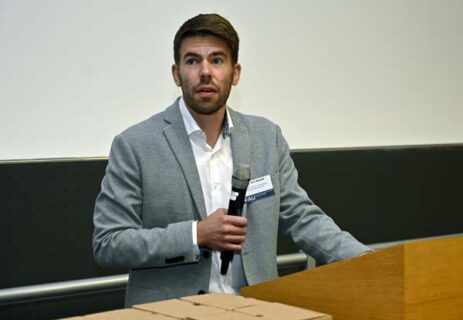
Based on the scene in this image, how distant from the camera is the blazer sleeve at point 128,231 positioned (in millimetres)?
2121

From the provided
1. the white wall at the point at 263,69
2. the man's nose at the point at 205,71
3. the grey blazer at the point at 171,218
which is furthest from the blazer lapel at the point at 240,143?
the white wall at the point at 263,69

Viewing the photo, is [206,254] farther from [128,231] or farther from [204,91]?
[204,91]

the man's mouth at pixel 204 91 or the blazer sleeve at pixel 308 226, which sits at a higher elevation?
the man's mouth at pixel 204 91

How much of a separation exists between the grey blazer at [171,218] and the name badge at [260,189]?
0.6 inches

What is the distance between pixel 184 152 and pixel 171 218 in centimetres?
21

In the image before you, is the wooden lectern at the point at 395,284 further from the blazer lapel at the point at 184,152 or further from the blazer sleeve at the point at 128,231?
the blazer lapel at the point at 184,152

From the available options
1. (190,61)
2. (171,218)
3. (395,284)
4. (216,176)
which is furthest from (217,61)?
(395,284)

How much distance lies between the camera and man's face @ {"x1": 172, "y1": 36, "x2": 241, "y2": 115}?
2.33m

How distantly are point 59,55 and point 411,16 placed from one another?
218cm

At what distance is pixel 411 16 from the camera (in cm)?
440

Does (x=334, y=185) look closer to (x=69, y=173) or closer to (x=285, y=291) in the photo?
(x=69, y=173)

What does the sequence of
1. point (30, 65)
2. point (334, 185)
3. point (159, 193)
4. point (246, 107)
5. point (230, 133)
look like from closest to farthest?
point (159, 193) → point (230, 133) → point (30, 65) → point (246, 107) → point (334, 185)

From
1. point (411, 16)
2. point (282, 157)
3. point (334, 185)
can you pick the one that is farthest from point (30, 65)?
point (411, 16)

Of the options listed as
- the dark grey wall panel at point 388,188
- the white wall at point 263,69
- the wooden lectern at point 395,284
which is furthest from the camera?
the dark grey wall panel at point 388,188
